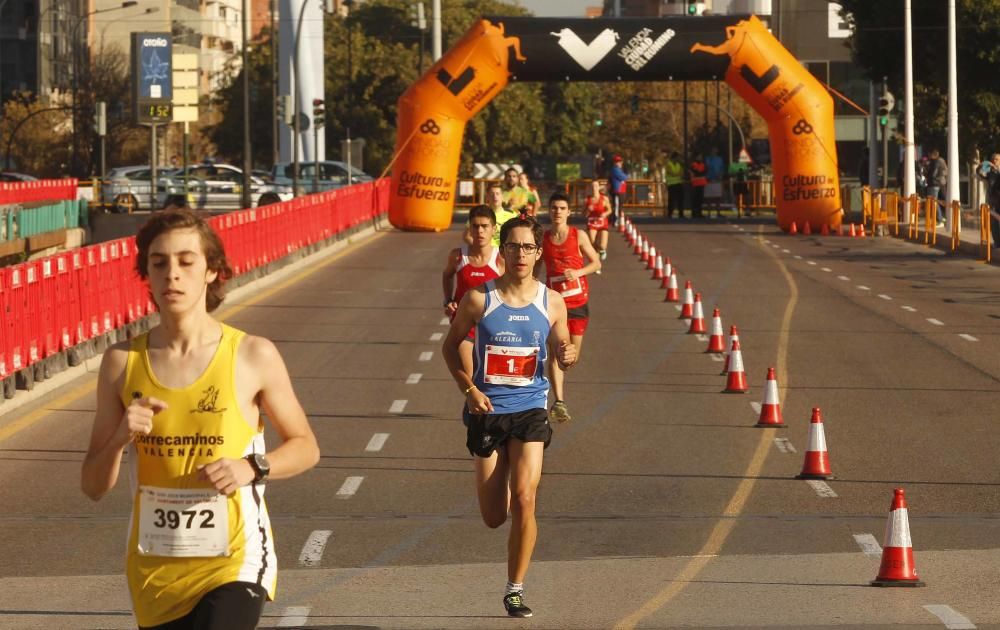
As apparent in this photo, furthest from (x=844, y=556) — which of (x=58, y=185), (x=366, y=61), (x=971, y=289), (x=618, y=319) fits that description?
(x=366, y=61)

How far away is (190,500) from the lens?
16.9 feet

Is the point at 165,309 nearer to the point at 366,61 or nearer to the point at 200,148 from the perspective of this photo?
the point at 366,61

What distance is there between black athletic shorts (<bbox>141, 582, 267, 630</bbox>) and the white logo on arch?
3863 centimetres

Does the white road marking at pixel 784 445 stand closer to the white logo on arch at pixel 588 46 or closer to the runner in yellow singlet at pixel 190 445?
the runner in yellow singlet at pixel 190 445

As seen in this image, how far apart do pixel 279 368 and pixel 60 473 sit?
338 inches

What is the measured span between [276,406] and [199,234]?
1.66ft

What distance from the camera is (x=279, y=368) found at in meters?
5.21

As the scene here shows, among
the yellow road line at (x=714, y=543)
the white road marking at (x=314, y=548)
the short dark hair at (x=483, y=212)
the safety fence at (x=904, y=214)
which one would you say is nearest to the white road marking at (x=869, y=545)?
the yellow road line at (x=714, y=543)

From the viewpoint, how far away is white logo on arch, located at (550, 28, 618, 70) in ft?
141

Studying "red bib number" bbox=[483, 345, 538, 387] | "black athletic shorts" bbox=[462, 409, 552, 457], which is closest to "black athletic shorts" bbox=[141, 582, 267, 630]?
"black athletic shorts" bbox=[462, 409, 552, 457]

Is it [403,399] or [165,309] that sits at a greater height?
[165,309]

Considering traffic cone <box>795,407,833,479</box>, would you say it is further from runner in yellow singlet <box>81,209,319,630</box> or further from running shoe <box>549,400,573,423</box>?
runner in yellow singlet <box>81,209,319,630</box>

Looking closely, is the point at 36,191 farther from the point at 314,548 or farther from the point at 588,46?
the point at 314,548

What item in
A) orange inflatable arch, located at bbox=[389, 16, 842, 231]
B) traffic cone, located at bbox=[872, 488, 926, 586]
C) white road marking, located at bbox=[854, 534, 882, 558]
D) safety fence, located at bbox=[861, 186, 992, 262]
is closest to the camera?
traffic cone, located at bbox=[872, 488, 926, 586]
